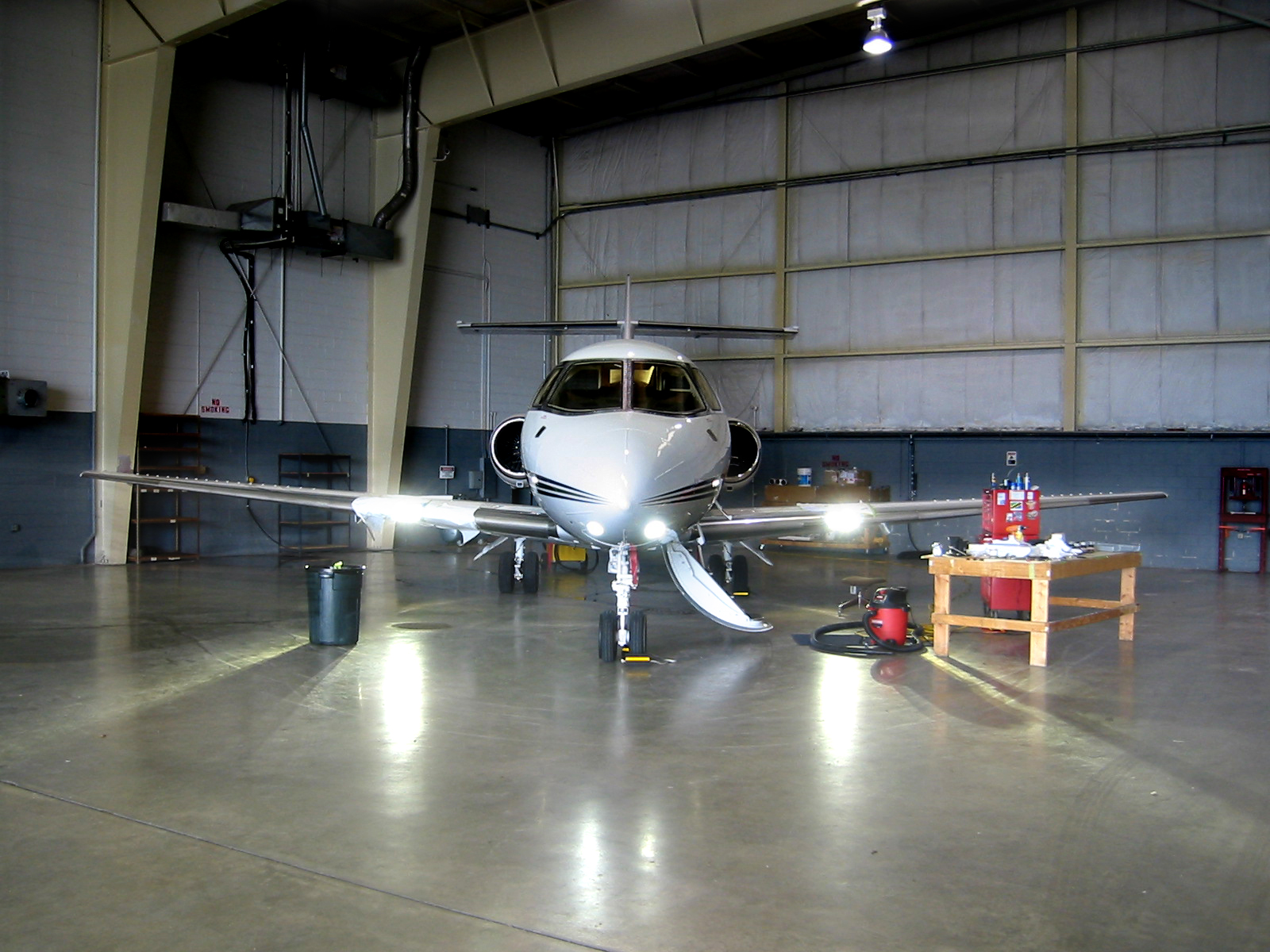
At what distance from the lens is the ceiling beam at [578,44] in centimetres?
1365

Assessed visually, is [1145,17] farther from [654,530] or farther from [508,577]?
[654,530]

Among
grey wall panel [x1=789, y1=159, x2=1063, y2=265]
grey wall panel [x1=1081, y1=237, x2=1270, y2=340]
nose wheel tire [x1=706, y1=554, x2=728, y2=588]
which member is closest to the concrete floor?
nose wheel tire [x1=706, y1=554, x2=728, y2=588]

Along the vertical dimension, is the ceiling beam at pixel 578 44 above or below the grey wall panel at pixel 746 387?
above

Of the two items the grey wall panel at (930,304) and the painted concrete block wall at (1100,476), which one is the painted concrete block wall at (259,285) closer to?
the grey wall panel at (930,304)

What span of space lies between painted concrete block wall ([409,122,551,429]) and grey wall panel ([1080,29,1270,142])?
11485mm

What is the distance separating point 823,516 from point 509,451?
3633 millimetres

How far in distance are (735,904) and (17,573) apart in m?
13.4

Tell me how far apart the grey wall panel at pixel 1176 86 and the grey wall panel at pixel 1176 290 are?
200cm

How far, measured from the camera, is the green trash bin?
8.35 meters

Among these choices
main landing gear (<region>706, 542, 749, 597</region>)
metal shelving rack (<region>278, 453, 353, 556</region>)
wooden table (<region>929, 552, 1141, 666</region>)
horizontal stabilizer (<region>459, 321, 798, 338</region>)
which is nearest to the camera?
wooden table (<region>929, 552, 1141, 666</region>)

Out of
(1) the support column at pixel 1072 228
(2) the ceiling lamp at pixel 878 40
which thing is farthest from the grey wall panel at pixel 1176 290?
(2) the ceiling lamp at pixel 878 40

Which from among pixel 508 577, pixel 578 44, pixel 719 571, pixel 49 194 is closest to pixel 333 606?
pixel 508 577

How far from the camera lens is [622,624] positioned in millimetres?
7914

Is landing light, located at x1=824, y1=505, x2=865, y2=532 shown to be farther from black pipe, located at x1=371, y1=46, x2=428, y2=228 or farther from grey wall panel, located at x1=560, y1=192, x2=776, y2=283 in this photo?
black pipe, located at x1=371, y1=46, x2=428, y2=228
